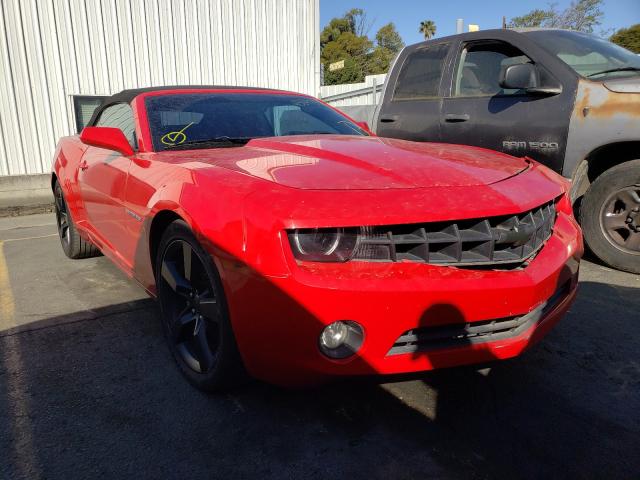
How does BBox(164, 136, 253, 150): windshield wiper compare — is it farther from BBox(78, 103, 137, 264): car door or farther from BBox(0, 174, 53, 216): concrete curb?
BBox(0, 174, 53, 216): concrete curb

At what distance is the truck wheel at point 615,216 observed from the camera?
3410 millimetres

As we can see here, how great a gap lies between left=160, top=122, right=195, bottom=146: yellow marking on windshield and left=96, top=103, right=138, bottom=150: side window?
0.21m

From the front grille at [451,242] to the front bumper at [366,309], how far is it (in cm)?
4

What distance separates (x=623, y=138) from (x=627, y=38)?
32679 mm

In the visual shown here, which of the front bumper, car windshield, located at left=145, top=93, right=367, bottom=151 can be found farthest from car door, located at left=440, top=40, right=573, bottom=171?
the front bumper

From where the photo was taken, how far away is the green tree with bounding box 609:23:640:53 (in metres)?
28.3

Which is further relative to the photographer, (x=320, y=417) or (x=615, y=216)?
(x=615, y=216)

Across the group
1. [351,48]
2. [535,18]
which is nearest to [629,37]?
[535,18]

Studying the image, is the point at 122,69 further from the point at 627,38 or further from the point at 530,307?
the point at 627,38

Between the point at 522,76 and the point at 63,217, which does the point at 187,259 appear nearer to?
the point at 522,76

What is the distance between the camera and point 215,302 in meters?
1.88

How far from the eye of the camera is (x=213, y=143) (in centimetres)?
271

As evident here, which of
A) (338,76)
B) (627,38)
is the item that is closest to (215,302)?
(627,38)

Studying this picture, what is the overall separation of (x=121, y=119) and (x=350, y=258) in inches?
95.3
